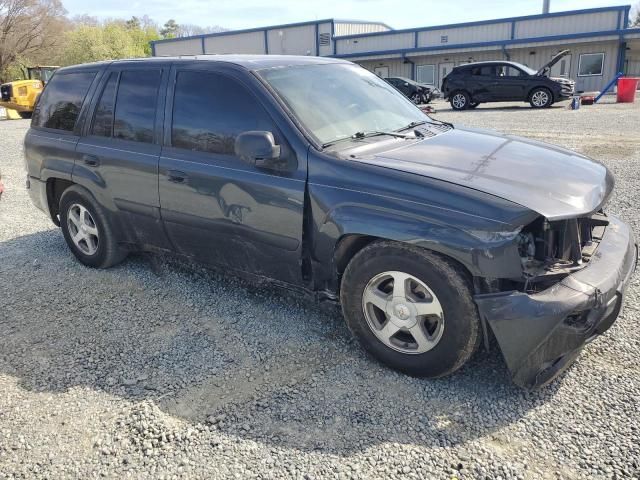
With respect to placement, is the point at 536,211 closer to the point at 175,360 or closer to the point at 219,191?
the point at 219,191

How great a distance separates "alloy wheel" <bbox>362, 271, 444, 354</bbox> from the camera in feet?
9.85

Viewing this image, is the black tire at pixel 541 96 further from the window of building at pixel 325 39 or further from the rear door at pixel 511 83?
the window of building at pixel 325 39

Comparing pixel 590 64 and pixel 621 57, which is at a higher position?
pixel 621 57

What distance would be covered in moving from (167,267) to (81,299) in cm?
82

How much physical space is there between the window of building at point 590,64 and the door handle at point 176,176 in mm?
32825

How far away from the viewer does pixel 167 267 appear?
4988 mm

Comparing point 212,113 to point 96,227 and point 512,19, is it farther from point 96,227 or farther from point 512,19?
point 512,19

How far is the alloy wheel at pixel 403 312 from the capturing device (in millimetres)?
3002

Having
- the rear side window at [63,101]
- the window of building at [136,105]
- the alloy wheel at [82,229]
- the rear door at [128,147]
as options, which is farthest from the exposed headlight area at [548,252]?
the rear side window at [63,101]

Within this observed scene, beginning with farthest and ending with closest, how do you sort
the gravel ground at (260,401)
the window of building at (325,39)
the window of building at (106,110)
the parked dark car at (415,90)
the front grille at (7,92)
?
the window of building at (325,39) → the parked dark car at (415,90) → the front grille at (7,92) → the window of building at (106,110) → the gravel ground at (260,401)

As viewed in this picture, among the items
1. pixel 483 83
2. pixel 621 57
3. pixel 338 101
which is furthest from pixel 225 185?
pixel 621 57

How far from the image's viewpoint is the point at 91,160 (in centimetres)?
453

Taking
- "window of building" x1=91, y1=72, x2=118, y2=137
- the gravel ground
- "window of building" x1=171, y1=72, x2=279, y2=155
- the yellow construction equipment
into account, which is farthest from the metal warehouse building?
the gravel ground

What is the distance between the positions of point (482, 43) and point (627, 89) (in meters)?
12.9
